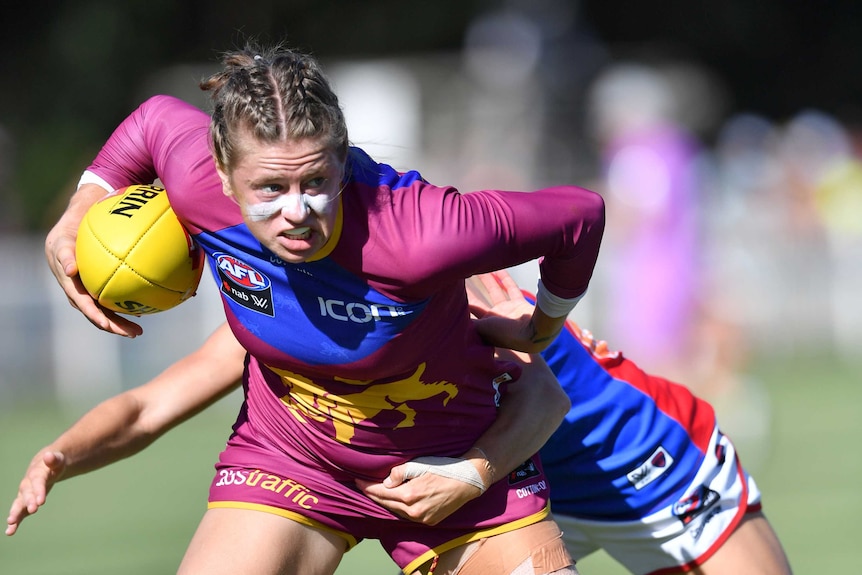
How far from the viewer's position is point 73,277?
147 inches

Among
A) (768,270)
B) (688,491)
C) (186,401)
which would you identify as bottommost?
(768,270)

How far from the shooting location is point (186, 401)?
13.8 feet

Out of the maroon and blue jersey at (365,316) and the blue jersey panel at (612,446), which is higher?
the maroon and blue jersey at (365,316)

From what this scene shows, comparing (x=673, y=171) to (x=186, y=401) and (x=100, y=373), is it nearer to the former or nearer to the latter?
(x=100, y=373)

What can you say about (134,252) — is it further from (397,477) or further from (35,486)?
(397,477)

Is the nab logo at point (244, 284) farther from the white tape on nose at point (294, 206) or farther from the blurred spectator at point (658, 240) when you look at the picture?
the blurred spectator at point (658, 240)

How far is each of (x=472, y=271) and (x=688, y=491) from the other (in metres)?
1.41

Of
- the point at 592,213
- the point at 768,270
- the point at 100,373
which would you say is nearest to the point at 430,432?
the point at 592,213

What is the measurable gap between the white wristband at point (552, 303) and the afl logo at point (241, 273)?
818 mm

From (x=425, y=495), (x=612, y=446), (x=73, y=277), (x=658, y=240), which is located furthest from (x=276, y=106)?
(x=658, y=240)

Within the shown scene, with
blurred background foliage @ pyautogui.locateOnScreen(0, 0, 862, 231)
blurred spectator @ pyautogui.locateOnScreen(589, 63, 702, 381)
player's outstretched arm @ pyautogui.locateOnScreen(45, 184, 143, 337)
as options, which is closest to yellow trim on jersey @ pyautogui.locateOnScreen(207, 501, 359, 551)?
player's outstretched arm @ pyautogui.locateOnScreen(45, 184, 143, 337)

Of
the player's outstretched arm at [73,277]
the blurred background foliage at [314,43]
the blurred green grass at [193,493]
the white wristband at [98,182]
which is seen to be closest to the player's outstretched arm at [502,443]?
the player's outstretched arm at [73,277]

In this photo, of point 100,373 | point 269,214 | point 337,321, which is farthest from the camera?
point 100,373

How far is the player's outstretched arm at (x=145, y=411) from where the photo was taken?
153 inches
